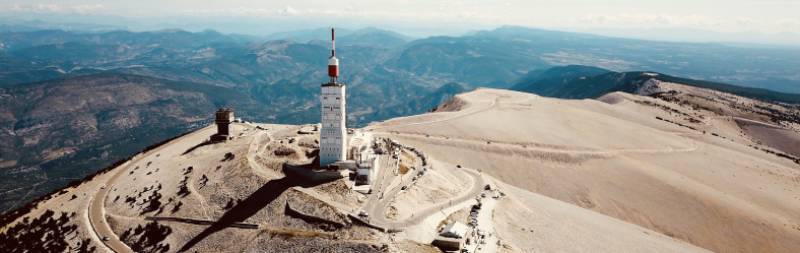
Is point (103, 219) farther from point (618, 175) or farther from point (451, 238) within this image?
point (618, 175)

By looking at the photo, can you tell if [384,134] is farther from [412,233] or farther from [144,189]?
[412,233]

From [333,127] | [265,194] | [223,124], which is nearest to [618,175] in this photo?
[333,127]

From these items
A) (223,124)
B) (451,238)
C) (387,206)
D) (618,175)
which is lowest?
(618,175)

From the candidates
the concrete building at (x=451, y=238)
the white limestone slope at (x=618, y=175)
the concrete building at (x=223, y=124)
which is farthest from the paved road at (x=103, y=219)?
the white limestone slope at (x=618, y=175)

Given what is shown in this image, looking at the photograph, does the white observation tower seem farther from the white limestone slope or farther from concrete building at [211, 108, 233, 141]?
concrete building at [211, 108, 233, 141]

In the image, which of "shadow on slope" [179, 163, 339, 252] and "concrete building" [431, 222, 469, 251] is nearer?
"concrete building" [431, 222, 469, 251]

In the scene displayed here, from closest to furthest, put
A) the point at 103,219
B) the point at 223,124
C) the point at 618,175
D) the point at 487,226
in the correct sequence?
the point at 487,226
the point at 103,219
the point at 223,124
the point at 618,175

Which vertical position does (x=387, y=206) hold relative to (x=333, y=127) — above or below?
below

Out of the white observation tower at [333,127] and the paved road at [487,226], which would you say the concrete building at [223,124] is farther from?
the paved road at [487,226]

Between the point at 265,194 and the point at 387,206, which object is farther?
the point at 265,194

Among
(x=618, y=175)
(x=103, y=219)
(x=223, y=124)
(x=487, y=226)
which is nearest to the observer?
(x=487, y=226)

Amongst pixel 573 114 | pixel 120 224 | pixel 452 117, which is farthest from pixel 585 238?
pixel 573 114

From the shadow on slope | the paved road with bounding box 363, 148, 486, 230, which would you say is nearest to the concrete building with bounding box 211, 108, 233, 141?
the shadow on slope
